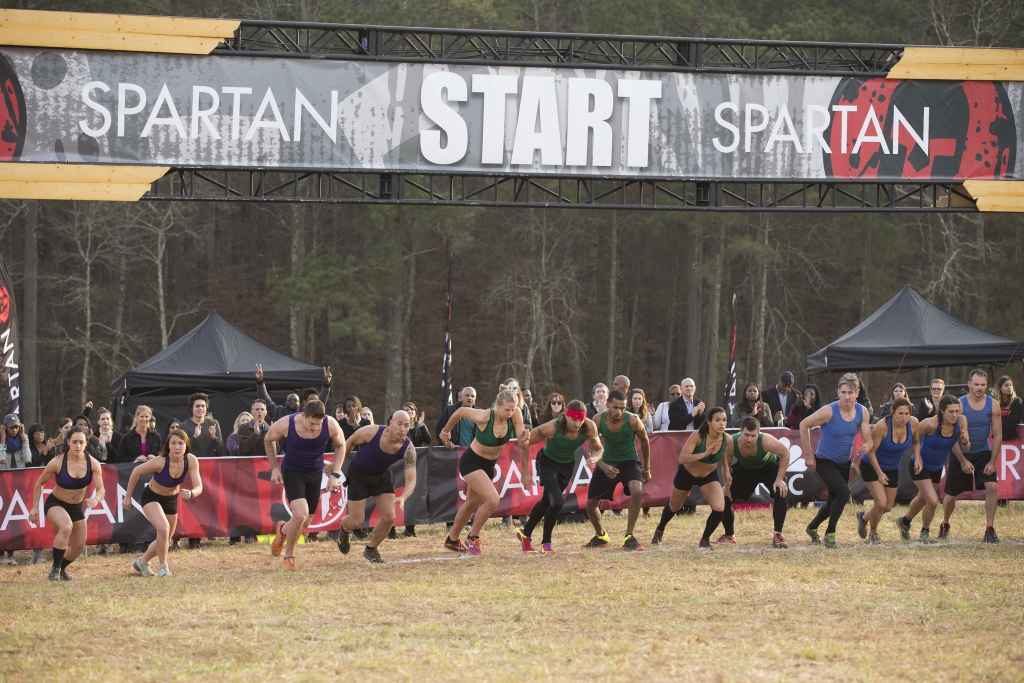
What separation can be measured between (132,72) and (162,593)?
6.41 m

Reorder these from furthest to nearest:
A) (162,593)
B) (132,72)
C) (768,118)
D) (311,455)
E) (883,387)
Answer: (883,387) → (768,118) → (132,72) → (311,455) → (162,593)

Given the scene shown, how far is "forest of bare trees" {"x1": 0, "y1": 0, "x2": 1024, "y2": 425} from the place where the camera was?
29.5 meters

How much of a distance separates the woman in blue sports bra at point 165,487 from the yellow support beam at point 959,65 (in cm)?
979

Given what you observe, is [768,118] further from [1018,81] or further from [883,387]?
[883,387]

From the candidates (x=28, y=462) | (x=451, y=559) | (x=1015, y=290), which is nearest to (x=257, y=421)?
(x=28, y=462)

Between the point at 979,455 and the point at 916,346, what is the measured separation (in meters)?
7.18

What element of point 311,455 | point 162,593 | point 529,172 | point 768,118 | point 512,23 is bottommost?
point 162,593

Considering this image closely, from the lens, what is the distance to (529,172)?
529 inches

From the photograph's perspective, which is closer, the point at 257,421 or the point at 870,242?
the point at 257,421

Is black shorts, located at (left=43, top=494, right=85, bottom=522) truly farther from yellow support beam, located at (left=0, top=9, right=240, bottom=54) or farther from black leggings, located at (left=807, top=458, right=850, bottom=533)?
black leggings, located at (left=807, top=458, right=850, bottom=533)

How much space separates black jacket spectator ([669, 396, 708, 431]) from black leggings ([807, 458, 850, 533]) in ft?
12.0

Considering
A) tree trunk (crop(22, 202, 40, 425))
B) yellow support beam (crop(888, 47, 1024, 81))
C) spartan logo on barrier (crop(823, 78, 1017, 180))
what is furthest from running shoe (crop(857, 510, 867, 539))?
tree trunk (crop(22, 202, 40, 425))

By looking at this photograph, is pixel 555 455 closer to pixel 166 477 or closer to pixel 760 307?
pixel 166 477

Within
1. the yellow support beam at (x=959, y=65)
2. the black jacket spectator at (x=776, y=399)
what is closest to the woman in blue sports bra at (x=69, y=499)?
the black jacket spectator at (x=776, y=399)
